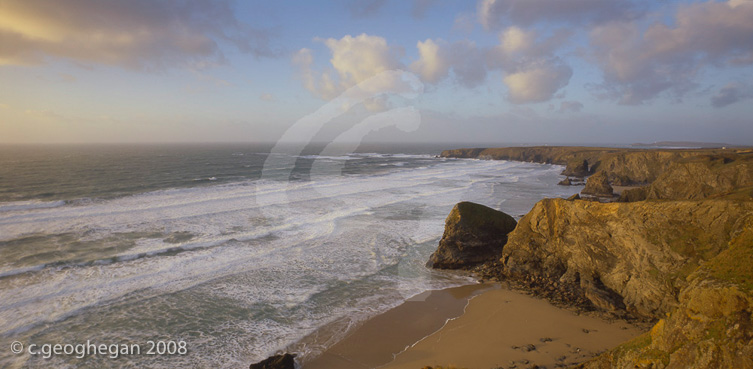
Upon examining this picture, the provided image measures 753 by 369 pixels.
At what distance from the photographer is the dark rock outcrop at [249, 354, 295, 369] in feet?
29.6

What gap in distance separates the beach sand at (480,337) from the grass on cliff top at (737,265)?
457cm

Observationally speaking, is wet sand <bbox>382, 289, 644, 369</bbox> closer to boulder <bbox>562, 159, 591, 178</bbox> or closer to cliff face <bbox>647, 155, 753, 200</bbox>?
cliff face <bbox>647, 155, 753, 200</bbox>

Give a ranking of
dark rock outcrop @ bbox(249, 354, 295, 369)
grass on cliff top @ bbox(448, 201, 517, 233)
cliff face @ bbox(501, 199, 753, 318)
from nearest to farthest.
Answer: dark rock outcrop @ bbox(249, 354, 295, 369)
cliff face @ bbox(501, 199, 753, 318)
grass on cliff top @ bbox(448, 201, 517, 233)

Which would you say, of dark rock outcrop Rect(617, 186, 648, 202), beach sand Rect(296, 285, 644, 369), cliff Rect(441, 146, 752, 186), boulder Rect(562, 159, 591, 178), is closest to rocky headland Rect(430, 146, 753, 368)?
beach sand Rect(296, 285, 644, 369)

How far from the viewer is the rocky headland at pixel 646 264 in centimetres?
535

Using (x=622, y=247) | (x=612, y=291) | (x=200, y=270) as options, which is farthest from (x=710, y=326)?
(x=200, y=270)

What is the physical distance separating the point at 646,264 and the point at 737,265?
6.02 meters

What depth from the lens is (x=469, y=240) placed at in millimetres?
17297

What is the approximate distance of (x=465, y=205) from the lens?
1817 cm

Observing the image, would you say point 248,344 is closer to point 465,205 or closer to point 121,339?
point 121,339

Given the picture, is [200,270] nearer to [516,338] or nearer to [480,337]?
[480,337]

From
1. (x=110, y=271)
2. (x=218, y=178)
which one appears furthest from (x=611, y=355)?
(x=218, y=178)

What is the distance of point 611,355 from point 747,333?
2.18m

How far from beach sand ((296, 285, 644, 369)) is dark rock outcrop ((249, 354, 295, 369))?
523mm
